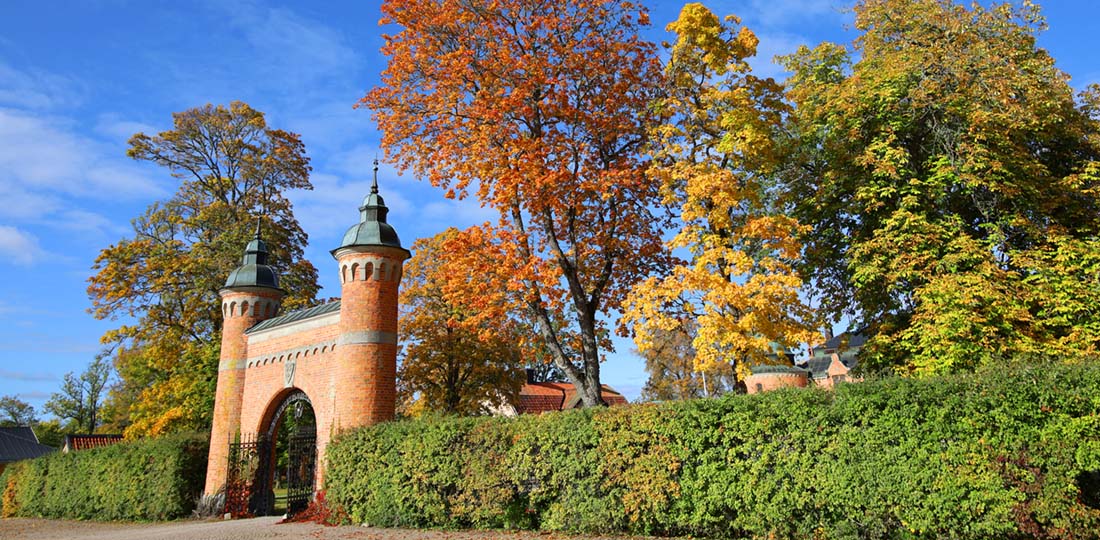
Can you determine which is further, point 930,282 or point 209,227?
point 209,227

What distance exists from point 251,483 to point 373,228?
7475 millimetres

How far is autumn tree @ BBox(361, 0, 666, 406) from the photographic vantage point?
15.5 m

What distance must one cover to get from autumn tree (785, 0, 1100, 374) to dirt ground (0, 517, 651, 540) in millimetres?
7928

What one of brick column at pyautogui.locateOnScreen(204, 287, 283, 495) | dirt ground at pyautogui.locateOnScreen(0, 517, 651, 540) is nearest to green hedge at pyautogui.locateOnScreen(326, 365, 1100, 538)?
dirt ground at pyautogui.locateOnScreen(0, 517, 651, 540)

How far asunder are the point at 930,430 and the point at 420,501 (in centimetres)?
870

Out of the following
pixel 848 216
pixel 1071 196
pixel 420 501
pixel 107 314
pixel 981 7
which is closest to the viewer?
pixel 420 501

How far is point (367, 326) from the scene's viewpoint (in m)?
15.0

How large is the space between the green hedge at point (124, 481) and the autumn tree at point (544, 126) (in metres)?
10.2

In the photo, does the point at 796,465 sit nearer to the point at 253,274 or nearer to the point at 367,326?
the point at 367,326

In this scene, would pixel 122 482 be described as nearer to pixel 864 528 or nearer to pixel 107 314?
pixel 107 314

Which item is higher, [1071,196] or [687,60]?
[687,60]

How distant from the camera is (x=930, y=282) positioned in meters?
13.2

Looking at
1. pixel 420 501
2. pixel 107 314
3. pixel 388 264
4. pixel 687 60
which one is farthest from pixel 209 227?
pixel 687 60

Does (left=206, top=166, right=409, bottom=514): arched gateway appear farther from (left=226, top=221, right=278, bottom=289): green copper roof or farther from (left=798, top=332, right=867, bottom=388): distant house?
(left=798, top=332, right=867, bottom=388): distant house
